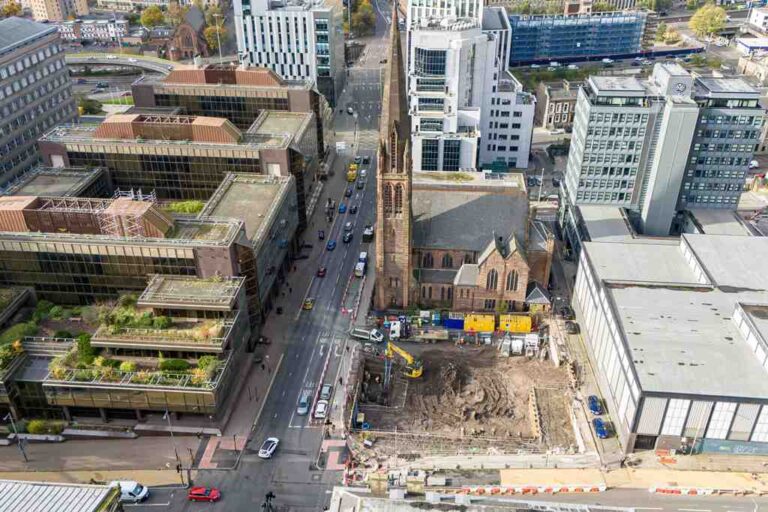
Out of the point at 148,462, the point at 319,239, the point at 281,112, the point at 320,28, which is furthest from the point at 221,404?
the point at 320,28

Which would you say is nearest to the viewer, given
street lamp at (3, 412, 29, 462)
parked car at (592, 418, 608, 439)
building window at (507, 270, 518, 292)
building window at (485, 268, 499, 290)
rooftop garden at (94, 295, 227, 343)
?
street lamp at (3, 412, 29, 462)

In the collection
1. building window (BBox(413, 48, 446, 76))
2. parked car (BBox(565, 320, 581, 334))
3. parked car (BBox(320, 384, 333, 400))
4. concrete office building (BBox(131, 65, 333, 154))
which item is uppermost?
building window (BBox(413, 48, 446, 76))

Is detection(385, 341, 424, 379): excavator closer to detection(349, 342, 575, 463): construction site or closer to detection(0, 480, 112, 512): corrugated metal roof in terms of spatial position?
detection(349, 342, 575, 463): construction site

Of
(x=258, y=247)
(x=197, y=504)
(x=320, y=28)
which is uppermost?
(x=320, y=28)

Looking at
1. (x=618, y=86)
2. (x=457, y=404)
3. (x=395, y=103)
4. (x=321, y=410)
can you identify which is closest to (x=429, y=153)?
(x=618, y=86)

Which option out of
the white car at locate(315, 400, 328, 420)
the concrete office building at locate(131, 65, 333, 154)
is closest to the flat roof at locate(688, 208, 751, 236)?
the white car at locate(315, 400, 328, 420)

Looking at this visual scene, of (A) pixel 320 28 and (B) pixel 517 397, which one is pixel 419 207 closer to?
(B) pixel 517 397

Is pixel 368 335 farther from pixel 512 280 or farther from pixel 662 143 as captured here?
pixel 662 143
